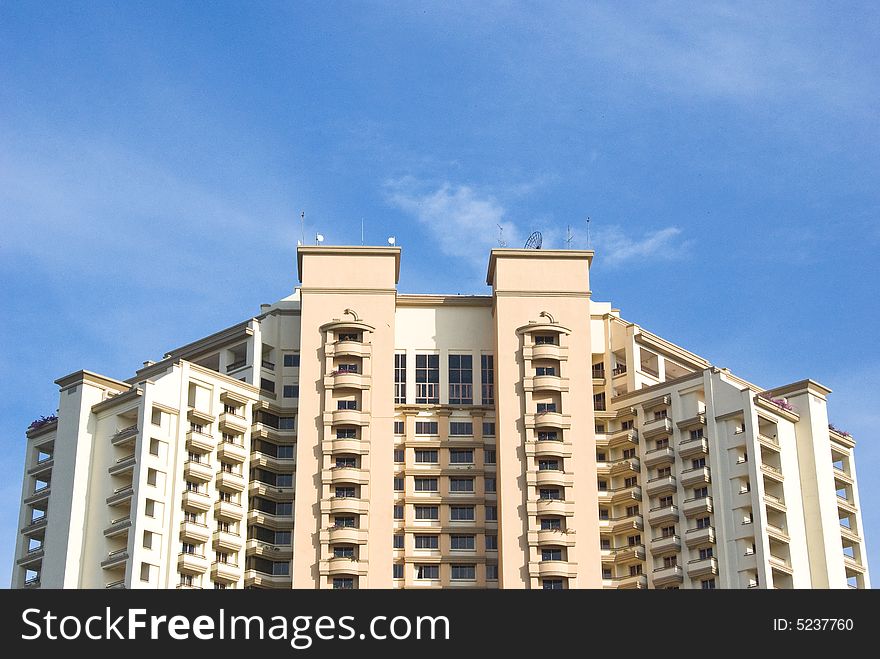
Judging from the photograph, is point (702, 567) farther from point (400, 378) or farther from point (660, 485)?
point (400, 378)

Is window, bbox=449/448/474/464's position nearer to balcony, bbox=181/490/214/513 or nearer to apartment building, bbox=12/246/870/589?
apartment building, bbox=12/246/870/589

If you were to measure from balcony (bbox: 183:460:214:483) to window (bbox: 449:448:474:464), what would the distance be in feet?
58.8

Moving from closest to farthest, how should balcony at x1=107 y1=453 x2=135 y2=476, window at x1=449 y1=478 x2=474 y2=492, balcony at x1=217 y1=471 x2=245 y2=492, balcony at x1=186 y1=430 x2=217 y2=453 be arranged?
1. balcony at x1=107 y1=453 x2=135 y2=476
2. balcony at x1=186 y1=430 x2=217 y2=453
3. balcony at x1=217 y1=471 x2=245 y2=492
4. window at x1=449 y1=478 x2=474 y2=492

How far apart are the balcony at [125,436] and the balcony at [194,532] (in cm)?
A: 689

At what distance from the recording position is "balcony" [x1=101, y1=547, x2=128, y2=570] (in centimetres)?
9656

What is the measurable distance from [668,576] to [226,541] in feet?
104

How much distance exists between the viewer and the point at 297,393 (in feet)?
362

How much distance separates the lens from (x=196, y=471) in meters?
102

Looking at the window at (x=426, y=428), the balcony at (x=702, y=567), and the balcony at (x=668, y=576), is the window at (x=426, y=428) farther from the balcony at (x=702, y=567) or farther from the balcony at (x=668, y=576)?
the balcony at (x=702, y=567)

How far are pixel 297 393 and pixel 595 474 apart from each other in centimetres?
2386

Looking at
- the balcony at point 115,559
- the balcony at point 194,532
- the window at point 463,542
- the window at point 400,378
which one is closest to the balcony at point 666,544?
the window at point 463,542

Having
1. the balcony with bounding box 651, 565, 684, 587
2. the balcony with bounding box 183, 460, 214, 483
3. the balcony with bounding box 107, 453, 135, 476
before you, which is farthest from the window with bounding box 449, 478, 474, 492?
the balcony with bounding box 107, 453, 135, 476
